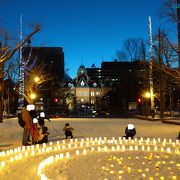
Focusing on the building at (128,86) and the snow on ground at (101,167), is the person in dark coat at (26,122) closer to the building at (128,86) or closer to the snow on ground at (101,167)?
the snow on ground at (101,167)

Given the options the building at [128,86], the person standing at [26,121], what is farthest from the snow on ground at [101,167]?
the building at [128,86]

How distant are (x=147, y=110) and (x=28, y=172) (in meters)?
32.1

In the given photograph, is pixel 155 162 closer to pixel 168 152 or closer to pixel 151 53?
pixel 168 152

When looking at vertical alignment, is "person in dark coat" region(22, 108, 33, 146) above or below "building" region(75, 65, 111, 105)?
below

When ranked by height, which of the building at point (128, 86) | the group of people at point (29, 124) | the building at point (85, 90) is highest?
the building at point (85, 90)

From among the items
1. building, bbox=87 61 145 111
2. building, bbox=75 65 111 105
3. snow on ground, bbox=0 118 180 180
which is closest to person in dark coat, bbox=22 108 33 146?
snow on ground, bbox=0 118 180 180

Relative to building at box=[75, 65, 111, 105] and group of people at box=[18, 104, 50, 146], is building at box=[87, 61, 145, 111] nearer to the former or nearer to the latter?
group of people at box=[18, 104, 50, 146]

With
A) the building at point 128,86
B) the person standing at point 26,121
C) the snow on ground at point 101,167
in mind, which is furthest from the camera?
the building at point 128,86

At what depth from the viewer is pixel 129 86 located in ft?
195

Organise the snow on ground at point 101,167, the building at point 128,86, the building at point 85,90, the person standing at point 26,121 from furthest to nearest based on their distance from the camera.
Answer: the building at point 85,90 < the building at point 128,86 < the person standing at point 26,121 < the snow on ground at point 101,167

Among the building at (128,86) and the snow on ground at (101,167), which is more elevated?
the building at (128,86)

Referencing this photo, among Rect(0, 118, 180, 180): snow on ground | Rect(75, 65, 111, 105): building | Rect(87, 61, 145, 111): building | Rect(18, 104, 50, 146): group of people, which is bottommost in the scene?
Rect(0, 118, 180, 180): snow on ground

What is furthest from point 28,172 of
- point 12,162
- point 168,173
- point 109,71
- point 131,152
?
point 109,71

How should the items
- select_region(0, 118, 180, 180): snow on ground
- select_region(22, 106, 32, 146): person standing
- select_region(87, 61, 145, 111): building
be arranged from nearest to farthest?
select_region(0, 118, 180, 180): snow on ground < select_region(22, 106, 32, 146): person standing < select_region(87, 61, 145, 111): building
